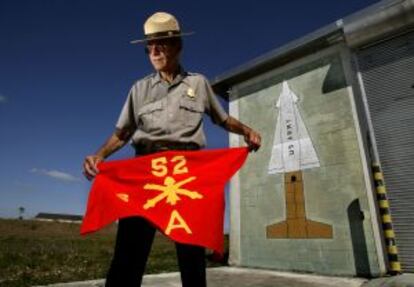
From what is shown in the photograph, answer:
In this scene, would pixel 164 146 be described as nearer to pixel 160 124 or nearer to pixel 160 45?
pixel 160 124

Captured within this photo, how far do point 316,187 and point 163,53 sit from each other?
5813 mm

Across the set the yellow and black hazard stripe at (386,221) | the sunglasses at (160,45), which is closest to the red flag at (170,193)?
the sunglasses at (160,45)

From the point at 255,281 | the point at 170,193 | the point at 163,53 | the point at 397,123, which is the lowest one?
the point at 255,281

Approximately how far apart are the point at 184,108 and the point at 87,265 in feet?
23.6

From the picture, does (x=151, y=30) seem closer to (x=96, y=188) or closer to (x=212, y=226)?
(x=96, y=188)

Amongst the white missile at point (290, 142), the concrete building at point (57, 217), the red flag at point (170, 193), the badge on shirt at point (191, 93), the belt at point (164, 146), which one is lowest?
the red flag at point (170, 193)

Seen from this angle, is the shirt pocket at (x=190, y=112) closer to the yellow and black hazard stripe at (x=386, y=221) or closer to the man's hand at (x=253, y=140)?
the man's hand at (x=253, y=140)

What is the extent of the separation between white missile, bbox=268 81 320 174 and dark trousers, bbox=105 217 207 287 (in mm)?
5904

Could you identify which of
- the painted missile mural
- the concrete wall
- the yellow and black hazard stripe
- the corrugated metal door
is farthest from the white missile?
the corrugated metal door

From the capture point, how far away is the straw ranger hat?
2572 mm

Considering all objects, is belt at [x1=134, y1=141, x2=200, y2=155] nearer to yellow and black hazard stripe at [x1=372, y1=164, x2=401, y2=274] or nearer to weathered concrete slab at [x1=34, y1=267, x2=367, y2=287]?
weathered concrete slab at [x1=34, y1=267, x2=367, y2=287]

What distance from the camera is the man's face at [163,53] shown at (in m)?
2.61

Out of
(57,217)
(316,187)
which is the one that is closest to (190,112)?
(316,187)

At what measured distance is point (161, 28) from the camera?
8.43ft
